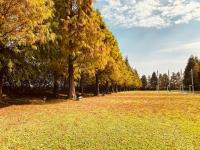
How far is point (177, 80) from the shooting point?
165 metres

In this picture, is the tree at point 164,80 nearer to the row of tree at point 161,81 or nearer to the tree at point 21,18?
the row of tree at point 161,81

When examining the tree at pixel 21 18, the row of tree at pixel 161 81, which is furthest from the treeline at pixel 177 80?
the tree at pixel 21 18

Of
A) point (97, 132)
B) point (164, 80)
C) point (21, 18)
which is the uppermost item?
point (164, 80)

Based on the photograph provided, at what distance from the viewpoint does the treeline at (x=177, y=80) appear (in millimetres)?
111425

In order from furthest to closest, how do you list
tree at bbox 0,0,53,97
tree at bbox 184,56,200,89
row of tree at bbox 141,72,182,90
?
row of tree at bbox 141,72,182,90
tree at bbox 184,56,200,89
tree at bbox 0,0,53,97

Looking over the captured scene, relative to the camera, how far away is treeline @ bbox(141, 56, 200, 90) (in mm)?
111425

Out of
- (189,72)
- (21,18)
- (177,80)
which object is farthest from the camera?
(177,80)

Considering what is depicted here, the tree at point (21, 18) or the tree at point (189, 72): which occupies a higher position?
the tree at point (189, 72)

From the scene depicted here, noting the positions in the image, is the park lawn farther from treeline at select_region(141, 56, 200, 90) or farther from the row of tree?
the row of tree

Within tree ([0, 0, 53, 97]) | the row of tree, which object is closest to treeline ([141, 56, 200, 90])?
the row of tree

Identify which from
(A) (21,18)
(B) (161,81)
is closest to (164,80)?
(B) (161,81)

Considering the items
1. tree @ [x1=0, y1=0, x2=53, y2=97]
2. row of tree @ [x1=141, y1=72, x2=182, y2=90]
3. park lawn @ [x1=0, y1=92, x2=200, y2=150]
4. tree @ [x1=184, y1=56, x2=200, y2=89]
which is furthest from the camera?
row of tree @ [x1=141, y1=72, x2=182, y2=90]

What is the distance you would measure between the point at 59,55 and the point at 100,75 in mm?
22538

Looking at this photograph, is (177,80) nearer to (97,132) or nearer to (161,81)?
(161,81)
